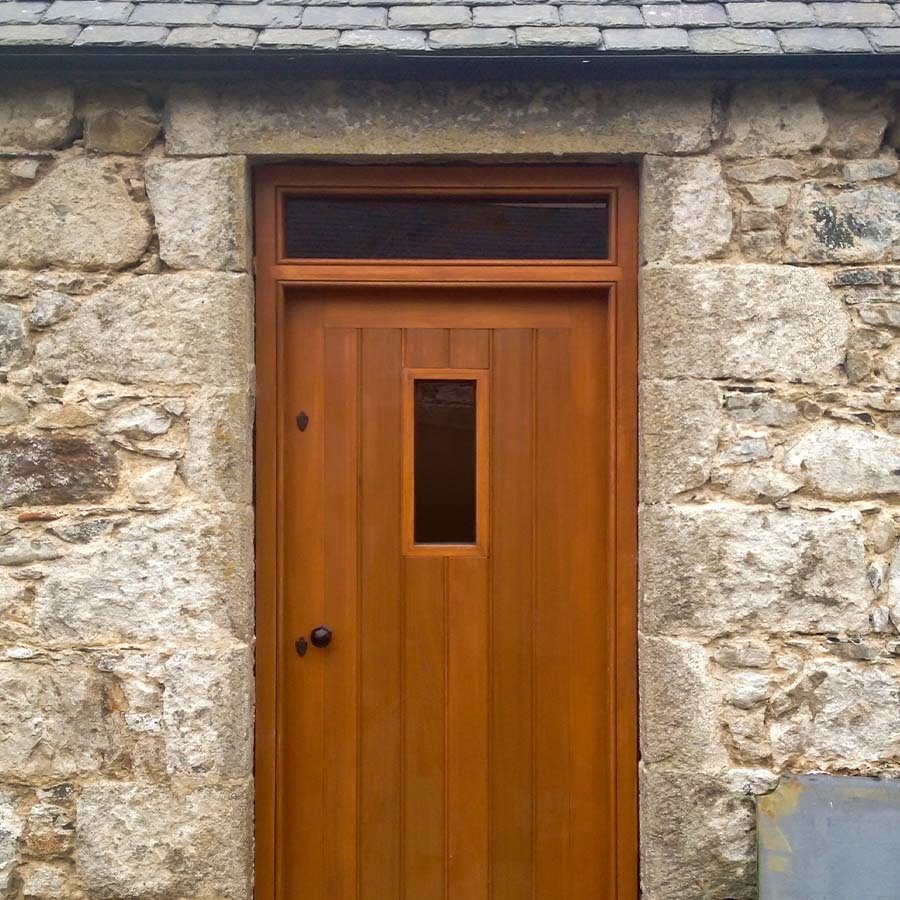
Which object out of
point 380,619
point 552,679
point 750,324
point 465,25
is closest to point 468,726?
point 552,679

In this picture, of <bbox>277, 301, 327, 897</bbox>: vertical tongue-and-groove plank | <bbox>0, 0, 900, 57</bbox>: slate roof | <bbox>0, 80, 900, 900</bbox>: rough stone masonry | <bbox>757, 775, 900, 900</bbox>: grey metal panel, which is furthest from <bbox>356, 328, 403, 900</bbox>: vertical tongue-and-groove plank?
<bbox>757, 775, 900, 900</bbox>: grey metal panel

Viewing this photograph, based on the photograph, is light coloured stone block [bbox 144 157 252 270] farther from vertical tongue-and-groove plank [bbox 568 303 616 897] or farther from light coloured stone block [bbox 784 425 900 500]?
light coloured stone block [bbox 784 425 900 500]

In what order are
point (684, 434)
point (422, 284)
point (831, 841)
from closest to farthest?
point (831, 841) → point (684, 434) → point (422, 284)

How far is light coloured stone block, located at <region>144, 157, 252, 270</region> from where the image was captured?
2.74 meters

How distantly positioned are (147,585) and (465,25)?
196cm

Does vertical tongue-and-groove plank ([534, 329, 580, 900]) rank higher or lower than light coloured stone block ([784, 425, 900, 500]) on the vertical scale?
lower

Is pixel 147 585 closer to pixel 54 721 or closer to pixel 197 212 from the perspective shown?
pixel 54 721

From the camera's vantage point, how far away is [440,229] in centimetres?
292

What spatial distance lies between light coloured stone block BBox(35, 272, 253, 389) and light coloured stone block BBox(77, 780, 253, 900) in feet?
4.15

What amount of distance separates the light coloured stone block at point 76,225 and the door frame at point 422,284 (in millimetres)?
408

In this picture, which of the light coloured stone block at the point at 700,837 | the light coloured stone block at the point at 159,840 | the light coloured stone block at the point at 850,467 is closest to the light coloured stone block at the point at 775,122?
the light coloured stone block at the point at 850,467

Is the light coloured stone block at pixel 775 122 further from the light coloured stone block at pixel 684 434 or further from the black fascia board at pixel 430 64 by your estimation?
the light coloured stone block at pixel 684 434

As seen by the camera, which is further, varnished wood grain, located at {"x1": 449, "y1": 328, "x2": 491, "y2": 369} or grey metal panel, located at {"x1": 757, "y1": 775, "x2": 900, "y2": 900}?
varnished wood grain, located at {"x1": 449, "y1": 328, "x2": 491, "y2": 369}

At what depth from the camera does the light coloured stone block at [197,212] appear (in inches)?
108
